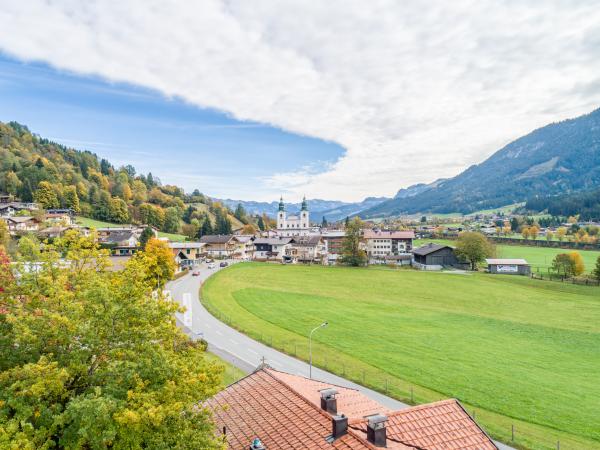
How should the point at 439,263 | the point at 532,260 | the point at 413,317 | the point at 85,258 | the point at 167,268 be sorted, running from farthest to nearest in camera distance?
the point at 532,260 < the point at 439,263 < the point at 167,268 < the point at 413,317 < the point at 85,258

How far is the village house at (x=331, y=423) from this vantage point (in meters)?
12.5

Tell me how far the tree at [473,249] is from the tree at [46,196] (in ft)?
440

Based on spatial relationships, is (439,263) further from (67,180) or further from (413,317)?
(67,180)

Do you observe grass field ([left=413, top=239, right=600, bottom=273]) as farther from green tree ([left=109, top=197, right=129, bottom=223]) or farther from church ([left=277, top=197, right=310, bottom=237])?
green tree ([left=109, top=197, right=129, bottom=223])

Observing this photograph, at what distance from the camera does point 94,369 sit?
36.8 ft

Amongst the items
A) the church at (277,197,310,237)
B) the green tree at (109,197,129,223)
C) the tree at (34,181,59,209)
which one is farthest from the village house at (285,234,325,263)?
A: the tree at (34,181,59,209)

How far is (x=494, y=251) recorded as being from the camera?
11294 cm

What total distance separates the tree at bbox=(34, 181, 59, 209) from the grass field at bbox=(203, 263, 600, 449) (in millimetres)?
87152

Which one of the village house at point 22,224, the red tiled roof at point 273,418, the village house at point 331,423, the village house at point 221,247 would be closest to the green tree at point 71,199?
the village house at point 22,224

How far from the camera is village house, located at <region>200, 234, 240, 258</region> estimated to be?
122688 millimetres

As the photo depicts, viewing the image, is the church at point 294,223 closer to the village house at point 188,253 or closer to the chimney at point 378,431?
the village house at point 188,253

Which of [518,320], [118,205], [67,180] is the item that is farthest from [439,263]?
[67,180]

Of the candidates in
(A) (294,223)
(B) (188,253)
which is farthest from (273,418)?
(A) (294,223)

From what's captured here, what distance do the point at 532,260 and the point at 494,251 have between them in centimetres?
1930
